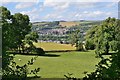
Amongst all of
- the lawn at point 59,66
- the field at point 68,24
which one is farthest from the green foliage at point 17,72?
the field at point 68,24

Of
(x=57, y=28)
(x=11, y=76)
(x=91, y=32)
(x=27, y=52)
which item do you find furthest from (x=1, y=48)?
(x=57, y=28)

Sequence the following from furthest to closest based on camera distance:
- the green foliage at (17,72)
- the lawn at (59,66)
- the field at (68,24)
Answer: the field at (68,24) → the lawn at (59,66) → the green foliage at (17,72)

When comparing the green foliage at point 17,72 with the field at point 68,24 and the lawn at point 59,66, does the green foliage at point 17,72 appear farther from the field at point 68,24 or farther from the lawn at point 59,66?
the field at point 68,24

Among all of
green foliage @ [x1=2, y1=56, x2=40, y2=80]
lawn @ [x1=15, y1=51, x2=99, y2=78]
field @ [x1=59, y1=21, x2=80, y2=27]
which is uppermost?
field @ [x1=59, y1=21, x2=80, y2=27]

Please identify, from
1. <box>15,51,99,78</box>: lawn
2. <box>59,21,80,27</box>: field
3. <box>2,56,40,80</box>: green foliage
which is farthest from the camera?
<box>59,21,80,27</box>: field

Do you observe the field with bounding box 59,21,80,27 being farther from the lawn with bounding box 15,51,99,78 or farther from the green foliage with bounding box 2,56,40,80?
the green foliage with bounding box 2,56,40,80

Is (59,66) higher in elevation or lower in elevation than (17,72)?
lower

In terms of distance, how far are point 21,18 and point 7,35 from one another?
1368 inches

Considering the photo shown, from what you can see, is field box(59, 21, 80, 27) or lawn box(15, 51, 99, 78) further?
field box(59, 21, 80, 27)

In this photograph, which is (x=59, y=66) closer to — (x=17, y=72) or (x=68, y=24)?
(x=17, y=72)

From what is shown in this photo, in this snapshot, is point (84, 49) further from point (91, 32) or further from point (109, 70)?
point (109, 70)

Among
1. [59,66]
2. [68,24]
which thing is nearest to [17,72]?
[59,66]

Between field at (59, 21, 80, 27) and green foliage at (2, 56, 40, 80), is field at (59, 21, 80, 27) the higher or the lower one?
the higher one

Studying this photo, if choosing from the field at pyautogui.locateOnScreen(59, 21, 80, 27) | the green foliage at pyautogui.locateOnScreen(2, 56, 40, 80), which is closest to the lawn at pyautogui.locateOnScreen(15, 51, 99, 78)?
the green foliage at pyautogui.locateOnScreen(2, 56, 40, 80)
